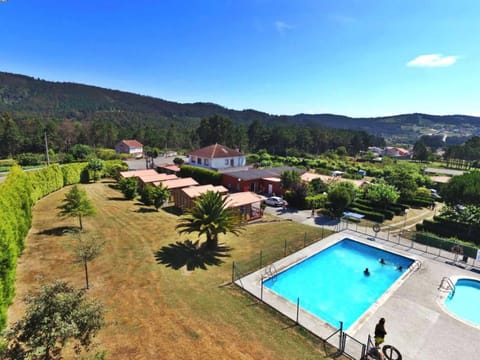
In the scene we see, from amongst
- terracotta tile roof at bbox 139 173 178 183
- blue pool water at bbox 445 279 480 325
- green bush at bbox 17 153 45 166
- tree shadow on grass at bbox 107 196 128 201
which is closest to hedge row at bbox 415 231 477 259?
blue pool water at bbox 445 279 480 325

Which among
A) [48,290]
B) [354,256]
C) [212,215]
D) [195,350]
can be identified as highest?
[48,290]

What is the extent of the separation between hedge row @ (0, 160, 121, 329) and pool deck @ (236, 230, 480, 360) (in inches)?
434

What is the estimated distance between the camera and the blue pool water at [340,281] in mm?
15344

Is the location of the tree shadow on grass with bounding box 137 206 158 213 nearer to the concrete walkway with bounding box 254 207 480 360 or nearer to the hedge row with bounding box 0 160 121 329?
the hedge row with bounding box 0 160 121 329

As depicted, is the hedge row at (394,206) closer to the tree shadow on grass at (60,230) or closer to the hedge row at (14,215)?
the tree shadow on grass at (60,230)

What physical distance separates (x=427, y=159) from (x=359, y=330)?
119513mm

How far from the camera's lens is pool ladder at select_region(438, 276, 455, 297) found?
1619 cm

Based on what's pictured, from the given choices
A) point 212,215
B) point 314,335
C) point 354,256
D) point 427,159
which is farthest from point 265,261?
point 427,159

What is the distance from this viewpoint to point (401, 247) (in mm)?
22438

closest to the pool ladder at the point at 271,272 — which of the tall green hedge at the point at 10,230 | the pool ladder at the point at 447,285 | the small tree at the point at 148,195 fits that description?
the pool ladder at the point at 447,285

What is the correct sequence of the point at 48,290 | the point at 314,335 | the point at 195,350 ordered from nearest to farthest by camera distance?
the point at 48,290, the point at 195,350, the point at 314,335

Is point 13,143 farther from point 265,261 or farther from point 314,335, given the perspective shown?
point 314,335

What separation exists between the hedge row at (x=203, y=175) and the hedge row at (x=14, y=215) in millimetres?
18273

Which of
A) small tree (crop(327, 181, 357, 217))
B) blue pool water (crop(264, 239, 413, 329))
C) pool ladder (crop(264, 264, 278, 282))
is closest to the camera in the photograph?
blue pool water (crop(264, 239, 413, 329))
